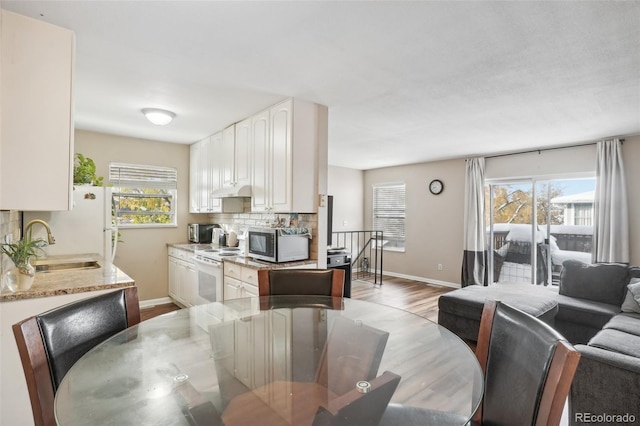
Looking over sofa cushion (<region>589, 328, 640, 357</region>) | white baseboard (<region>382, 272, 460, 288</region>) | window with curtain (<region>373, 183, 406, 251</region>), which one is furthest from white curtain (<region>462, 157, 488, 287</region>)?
sofa cushion (<region>589, 328, 640, 357</region>)

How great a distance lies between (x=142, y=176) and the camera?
4707 millimetres

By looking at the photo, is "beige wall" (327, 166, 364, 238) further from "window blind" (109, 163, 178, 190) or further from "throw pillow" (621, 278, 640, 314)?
"throw pillow" (621, 278, 640, 314)

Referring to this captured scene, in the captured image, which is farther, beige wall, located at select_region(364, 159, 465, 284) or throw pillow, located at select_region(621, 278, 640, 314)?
beige wall, located at select_region(364, 159, 465, 284)

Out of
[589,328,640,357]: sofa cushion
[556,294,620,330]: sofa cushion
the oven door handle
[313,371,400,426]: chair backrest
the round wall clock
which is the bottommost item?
[556,294,620,330]: sofa cushion

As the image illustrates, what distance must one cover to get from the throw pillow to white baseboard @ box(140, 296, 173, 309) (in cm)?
553

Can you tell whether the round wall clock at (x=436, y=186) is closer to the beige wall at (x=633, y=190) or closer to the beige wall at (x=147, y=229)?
the beige wall at (x=633, y=190)

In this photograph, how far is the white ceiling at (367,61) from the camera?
1.72m

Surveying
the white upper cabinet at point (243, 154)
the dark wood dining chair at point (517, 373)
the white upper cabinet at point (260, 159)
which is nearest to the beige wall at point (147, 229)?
the white upper cabinet at point (243, 154)

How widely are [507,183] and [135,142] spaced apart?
605 cm

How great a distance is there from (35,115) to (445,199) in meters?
6.01

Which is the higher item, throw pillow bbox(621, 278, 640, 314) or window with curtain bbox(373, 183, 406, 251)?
window with curtain bbox(373, 183, 406, 251)

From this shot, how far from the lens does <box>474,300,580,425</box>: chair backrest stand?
0.82m

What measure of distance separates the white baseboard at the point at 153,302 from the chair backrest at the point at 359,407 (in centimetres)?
435

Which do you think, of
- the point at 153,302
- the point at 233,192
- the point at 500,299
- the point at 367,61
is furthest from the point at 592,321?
the point at 153,302
